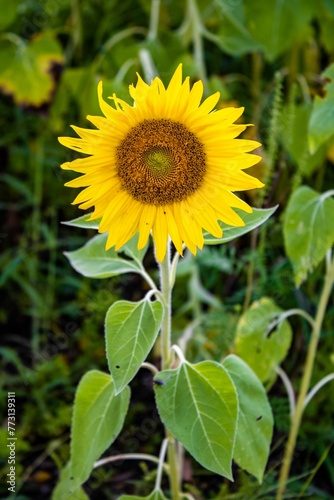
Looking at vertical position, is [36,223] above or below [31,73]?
below

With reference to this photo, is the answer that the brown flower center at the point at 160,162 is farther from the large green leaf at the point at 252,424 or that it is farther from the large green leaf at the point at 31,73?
the large green leaf at the point at 31,73

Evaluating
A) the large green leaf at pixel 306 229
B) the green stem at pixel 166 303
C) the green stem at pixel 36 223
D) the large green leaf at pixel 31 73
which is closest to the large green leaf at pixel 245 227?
the green stem at pixel 166 303

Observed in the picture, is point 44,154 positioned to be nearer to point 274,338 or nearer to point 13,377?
point 13,377

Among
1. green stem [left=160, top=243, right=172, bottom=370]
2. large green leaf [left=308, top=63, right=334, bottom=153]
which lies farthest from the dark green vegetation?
green stem [left=160, top=243, right=172, bottom=370]

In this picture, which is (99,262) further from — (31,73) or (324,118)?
(31,73)

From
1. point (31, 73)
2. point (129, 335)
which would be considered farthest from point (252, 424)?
point (31, 73)

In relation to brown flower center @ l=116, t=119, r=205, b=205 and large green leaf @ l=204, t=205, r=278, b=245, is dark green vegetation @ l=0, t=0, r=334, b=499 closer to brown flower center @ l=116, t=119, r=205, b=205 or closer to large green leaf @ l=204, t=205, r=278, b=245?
large green leaf @ l=204, t=205, r=278, b=245
